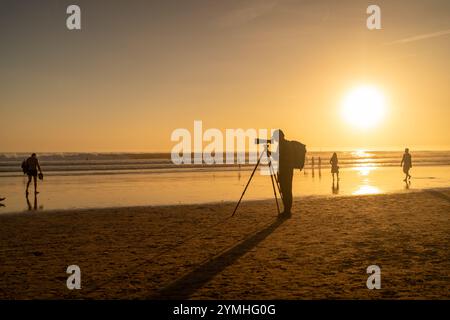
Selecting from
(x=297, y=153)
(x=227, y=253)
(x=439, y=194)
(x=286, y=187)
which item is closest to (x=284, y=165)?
(x=297, y=153)

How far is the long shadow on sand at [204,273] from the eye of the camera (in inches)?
255

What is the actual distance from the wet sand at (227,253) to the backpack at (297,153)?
180 centimetres

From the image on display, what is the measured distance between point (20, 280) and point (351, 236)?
7.75 meters

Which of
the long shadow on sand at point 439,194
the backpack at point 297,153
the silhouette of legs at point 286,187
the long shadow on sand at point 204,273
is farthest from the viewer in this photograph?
the long shadow on sand at point 439,194

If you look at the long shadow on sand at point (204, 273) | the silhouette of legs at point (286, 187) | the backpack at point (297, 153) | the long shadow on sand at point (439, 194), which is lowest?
the long shadow on sand at point (204, 273)

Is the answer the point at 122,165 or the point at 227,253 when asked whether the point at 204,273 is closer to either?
the point at 227,253

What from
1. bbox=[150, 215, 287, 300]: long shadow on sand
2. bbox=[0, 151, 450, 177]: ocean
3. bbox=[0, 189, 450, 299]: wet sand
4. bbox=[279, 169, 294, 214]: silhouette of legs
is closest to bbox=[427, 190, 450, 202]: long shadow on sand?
bbox=[0, 189, 450, 299]: wet sand

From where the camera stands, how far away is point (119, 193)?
22.3 meters

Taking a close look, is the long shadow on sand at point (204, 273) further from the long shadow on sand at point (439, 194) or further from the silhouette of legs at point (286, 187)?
the long shadow on sand at point (439, 194)

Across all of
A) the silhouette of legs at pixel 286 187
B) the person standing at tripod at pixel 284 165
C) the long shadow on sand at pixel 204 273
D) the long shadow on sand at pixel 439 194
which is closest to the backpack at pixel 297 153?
the person standing at tripod at pixel 284 165

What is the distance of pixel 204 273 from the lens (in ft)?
25.0

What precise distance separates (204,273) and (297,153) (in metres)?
7.86
